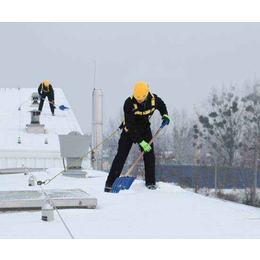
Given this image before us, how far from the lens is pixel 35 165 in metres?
18.1

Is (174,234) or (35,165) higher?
(174,234)

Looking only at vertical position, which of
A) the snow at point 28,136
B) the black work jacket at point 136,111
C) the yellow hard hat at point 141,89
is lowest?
the snow at point 28,136

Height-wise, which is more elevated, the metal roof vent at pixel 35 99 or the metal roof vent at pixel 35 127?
the metal roof vent at pixel 35 99

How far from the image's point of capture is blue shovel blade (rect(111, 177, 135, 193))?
710 cm

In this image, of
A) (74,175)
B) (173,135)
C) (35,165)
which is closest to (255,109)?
(173,135)

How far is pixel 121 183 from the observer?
7.12m

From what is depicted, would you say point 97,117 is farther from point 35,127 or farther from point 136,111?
point 136,111

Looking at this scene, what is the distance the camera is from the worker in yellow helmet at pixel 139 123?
6455 millimetres

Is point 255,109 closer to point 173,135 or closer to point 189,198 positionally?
point 173,135

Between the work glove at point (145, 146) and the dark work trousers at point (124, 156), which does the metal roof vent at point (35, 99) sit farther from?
the work glove at point (145, 146)

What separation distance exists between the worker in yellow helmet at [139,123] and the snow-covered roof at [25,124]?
1147cm

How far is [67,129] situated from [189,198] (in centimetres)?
1440

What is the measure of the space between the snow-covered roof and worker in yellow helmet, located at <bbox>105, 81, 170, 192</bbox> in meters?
11.5

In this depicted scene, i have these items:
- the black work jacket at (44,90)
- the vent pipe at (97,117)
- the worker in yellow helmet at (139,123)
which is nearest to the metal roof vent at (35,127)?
the black work jacket at (44,90)
